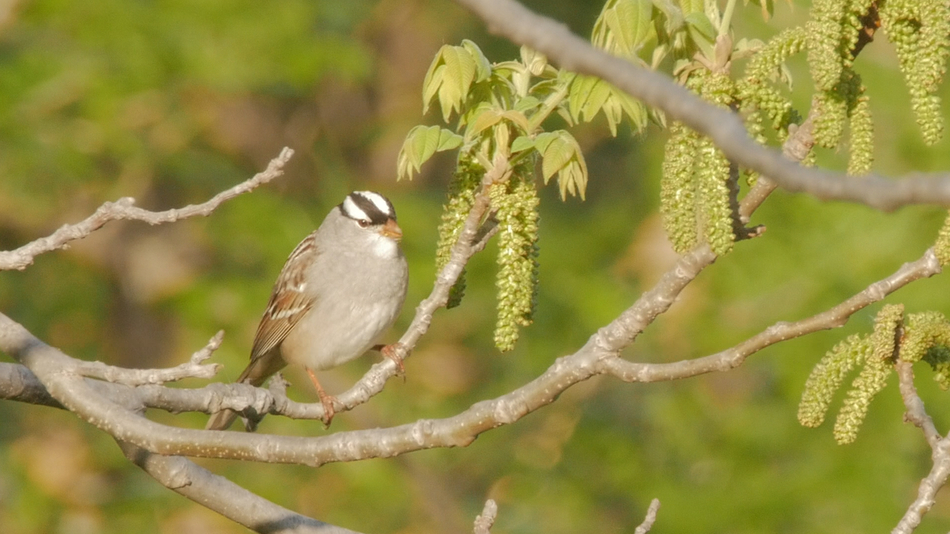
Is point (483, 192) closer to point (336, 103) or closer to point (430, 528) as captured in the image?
point (430, 528)

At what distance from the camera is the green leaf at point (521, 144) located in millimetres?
2133

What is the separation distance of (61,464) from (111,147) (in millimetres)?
2162

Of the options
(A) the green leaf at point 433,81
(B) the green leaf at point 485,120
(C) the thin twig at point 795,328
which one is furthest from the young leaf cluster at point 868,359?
(A) the green leaf at point 433,81

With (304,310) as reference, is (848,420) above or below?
above

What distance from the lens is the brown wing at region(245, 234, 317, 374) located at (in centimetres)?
435

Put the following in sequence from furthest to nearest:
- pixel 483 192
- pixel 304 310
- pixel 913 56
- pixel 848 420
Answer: pixel 304 310 < pixel 483 192 < pixel 848 420 < pixel 913 56

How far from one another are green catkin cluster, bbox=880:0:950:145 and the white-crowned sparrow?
2470 mm

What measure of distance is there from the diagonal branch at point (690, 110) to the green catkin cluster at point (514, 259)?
1.06 meters

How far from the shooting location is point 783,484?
17.9ft

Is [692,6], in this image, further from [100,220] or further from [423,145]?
[100,220]

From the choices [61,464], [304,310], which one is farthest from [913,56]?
[61,464]

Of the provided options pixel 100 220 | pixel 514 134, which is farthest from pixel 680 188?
pixel 100 220

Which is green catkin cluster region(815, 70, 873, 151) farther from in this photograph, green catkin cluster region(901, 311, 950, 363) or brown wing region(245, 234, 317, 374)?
brown wing region(245, 234, 317, 374)

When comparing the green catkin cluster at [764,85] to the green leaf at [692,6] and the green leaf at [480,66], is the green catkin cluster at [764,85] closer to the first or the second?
the green leaf at [692,6]
